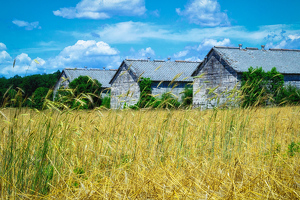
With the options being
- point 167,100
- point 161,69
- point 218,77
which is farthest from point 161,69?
point 167,100

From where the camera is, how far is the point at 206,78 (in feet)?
68.0

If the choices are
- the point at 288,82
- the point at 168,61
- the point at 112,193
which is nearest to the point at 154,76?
the point at 168,61

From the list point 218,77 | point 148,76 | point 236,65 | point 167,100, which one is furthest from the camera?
point 148,76

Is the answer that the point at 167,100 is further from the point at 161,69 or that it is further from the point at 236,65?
the point at 161,69

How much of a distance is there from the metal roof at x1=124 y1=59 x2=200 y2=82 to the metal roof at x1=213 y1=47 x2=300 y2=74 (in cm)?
445

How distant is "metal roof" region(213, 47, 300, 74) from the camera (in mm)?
18703

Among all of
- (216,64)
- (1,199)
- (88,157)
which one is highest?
(216,64)

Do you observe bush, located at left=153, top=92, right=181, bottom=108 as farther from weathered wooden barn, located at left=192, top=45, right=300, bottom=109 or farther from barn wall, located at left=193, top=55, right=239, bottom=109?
weathered wooden barn, located at left=192, top=45, right=300, bottom=109

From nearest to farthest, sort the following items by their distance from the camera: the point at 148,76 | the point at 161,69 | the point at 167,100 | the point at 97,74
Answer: the point at 167,100 → the point at 148,76 → the point at 161,69 → the point at 97,74

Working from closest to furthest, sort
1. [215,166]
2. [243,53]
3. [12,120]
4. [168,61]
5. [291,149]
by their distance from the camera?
[12,120]
[215,166]
[291,149]
[243,53]
[168,61]

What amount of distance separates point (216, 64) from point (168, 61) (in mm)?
8091

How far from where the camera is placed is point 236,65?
1820cm

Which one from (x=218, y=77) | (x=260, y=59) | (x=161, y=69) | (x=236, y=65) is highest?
(x=260, y=59)

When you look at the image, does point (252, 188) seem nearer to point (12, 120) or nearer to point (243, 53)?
point (12, 120)
